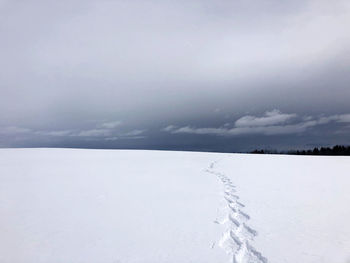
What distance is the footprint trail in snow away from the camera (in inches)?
126

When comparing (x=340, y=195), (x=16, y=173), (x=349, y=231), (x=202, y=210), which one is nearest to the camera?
(x=349, y=231)

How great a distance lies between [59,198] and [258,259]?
494 cm

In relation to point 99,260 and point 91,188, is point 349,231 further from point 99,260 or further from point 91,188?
point 91,188

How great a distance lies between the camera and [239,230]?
4113mm

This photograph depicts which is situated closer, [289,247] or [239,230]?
[289,247]

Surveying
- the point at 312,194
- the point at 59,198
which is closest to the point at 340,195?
the point at 312,194

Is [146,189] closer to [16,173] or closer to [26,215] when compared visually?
[26,215]

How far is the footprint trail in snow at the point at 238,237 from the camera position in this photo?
3201 mm

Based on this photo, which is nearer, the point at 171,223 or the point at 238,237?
the point at 238,237

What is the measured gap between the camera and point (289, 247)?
11.4 ft

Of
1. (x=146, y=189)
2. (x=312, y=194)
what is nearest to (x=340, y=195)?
(x=312, y=194)

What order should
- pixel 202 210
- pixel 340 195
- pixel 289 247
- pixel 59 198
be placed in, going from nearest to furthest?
1. pixel 289 247
2. pixel 202 210
3. pixel 59 198
4. pixel 340 195

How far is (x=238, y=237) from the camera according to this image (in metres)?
3.83

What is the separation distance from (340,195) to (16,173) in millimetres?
11433
